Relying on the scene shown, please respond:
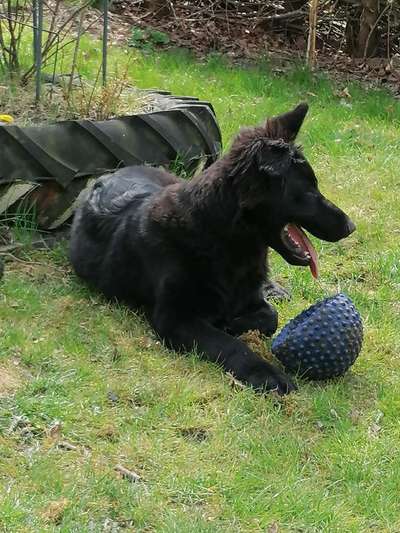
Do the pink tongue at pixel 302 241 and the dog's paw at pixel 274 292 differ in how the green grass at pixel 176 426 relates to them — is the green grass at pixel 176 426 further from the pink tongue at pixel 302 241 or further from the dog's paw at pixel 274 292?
the pink tongue at pixel 302 241

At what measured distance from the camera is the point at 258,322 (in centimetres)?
469

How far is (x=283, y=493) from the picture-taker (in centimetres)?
335

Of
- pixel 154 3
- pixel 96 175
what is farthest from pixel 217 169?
pixel 154 3

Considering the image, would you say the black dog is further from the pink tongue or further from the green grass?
the green grass

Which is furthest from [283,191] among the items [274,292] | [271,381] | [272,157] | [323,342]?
[274,292]

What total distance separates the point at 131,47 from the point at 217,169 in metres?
6.24

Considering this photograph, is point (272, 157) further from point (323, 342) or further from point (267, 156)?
point (323, 342)

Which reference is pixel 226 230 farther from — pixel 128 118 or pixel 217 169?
pixel 128 118

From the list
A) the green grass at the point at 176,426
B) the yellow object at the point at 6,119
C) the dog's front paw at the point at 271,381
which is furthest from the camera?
the yellow object at the point at 6,119

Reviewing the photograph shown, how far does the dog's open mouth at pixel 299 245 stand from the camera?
177 inches

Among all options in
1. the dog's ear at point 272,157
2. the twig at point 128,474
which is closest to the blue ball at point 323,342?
the dog's ear at point 272,157

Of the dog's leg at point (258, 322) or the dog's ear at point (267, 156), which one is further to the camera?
the dog's leg at point (258, 322)

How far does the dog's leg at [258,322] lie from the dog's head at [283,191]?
1.12ft

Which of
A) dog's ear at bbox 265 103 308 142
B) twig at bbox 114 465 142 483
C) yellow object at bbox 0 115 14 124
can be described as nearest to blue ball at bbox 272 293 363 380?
dog's ear at bbox 265 103 308 142
